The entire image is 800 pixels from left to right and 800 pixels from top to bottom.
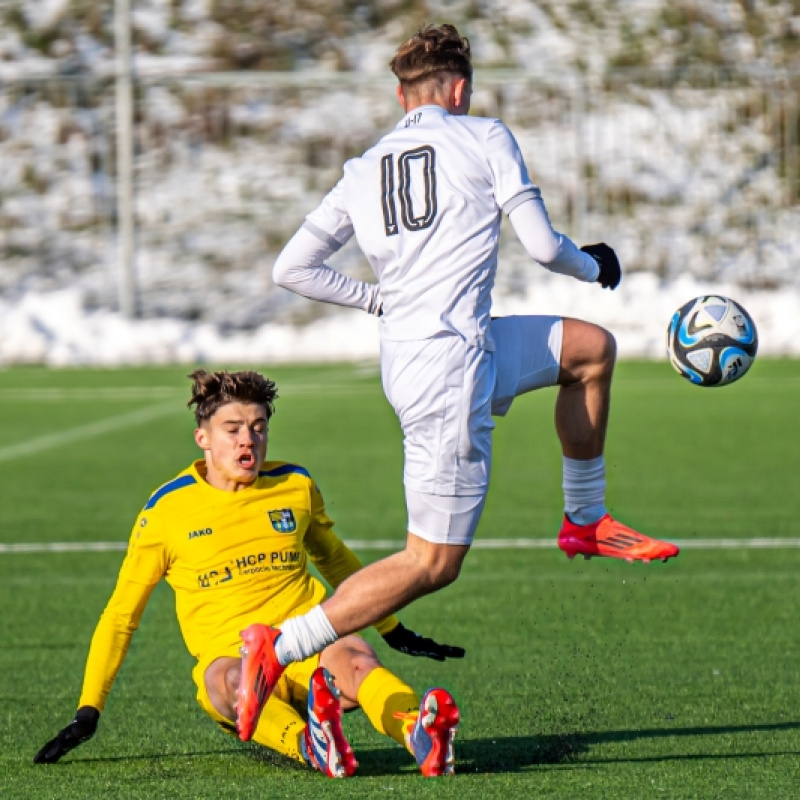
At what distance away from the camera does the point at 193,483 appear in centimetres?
564

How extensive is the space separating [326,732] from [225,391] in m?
1.11

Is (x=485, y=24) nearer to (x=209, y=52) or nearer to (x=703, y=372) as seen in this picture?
(x=209, y=52)

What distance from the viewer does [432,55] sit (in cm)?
540

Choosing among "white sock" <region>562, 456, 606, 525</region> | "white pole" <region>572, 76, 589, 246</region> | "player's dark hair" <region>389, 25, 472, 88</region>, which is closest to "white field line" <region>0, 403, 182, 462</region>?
"white sock" <region>562, 456, 606, 525</region>

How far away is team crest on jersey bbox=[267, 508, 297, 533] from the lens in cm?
564

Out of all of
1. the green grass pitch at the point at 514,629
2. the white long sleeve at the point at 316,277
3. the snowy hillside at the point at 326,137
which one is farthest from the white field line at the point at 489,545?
the snowy hillside at the point at 326,137

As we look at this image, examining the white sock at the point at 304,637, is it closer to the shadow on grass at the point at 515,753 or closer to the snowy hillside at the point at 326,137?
the shadow on grass at the point at 515,753

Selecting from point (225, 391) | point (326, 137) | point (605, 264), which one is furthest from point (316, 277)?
point (326, 137)

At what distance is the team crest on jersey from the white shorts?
1.55ft

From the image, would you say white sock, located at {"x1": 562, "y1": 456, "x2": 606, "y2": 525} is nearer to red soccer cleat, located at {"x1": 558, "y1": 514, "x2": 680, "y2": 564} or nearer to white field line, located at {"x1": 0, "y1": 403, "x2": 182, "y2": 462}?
red soccer cleat, located at {"x1": 558, "y1": 514, "x2": 680, "y2": 564}

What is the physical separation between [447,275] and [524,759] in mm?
1498

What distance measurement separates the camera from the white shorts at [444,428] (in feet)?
17.3

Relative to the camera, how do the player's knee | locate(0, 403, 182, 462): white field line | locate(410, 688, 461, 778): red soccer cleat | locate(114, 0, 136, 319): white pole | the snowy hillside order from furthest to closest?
the snowy hillside < locate(114, 0, 136, 319): white pole < locate(0, 403, 182, 462): white field line < the player's knee < locate(410, 688, 461, 778): red soccer cleat

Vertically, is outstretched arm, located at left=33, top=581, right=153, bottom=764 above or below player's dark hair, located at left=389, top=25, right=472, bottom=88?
below
